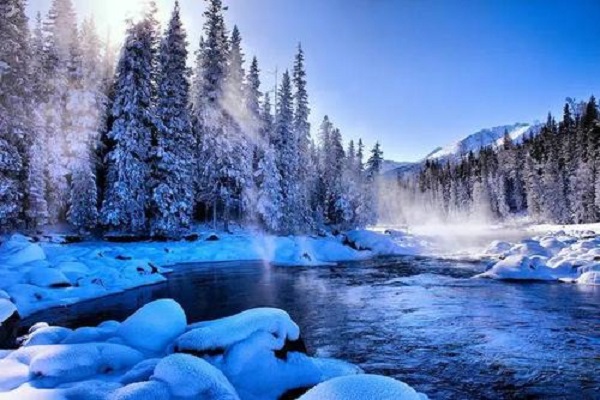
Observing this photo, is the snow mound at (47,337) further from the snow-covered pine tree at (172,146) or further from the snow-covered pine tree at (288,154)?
the snow-covered pine tree at (288,154)

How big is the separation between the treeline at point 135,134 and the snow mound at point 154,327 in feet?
69.1

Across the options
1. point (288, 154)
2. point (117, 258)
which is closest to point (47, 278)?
point (117, 258)

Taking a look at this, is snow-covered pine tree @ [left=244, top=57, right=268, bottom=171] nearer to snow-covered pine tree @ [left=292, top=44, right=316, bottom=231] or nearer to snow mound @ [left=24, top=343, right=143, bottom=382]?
snow-covered pine tree @ [left=292, top=44, right=316, bottom=231]

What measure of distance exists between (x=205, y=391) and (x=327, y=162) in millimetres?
61200

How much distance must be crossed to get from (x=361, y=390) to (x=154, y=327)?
5043mm

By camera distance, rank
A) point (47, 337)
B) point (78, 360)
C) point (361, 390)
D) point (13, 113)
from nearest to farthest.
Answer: point (361, 390) → point (78, 360) → point (47, 337) → point (13, 113)

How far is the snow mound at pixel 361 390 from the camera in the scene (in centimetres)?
403

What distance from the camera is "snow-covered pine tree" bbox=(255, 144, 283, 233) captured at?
42.8m

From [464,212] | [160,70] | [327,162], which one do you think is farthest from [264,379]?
[464,212]

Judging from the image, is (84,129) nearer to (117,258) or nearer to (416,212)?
(117,258)

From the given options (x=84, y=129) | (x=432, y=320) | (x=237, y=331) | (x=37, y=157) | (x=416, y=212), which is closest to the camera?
(x=237, y=331)

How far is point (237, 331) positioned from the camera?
7328 mm

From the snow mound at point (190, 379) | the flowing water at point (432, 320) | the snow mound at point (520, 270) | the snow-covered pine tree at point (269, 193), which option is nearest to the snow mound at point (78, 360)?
the snow mound at point (190, 379)

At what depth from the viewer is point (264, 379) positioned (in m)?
6.88
